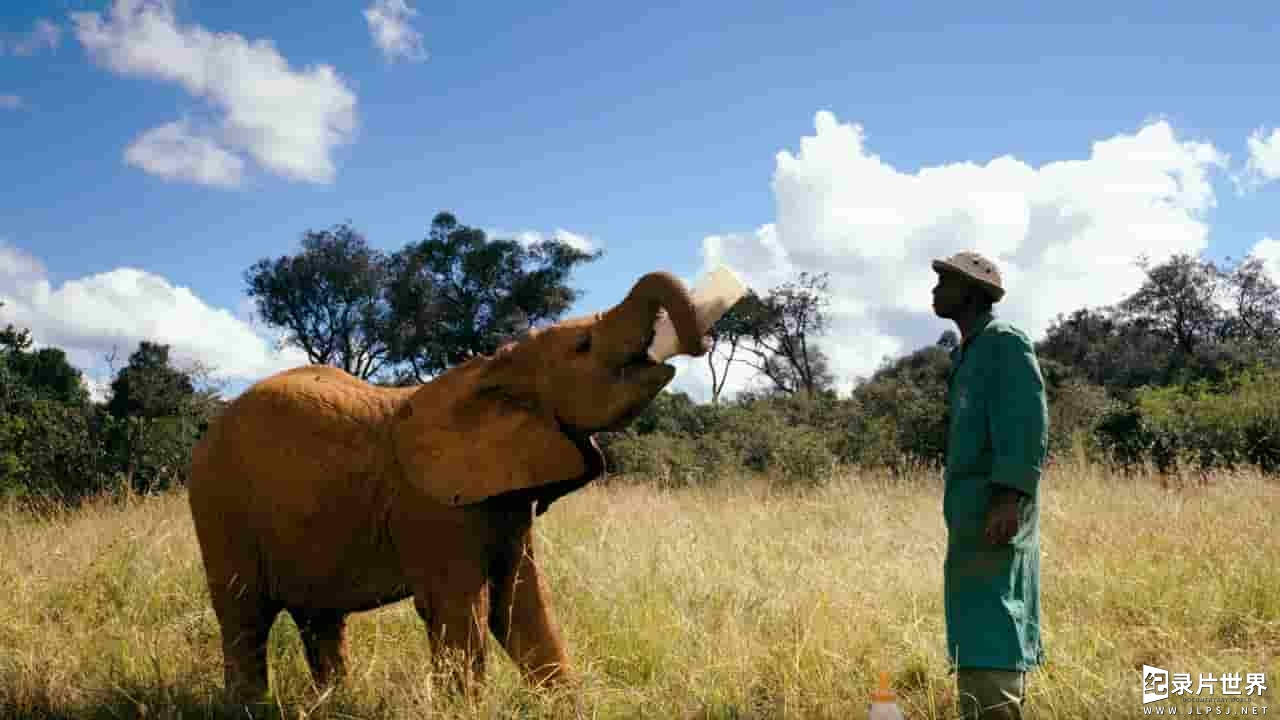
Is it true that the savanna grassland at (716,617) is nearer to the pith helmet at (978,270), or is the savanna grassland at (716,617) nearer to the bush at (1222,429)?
the pith helmet at (978,270)

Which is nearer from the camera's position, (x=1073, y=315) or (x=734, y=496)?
(x=734, y=496)

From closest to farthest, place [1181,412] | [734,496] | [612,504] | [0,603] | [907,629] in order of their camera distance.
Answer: [907,629], [0,603], [612,504], [734,496], [1181,412]

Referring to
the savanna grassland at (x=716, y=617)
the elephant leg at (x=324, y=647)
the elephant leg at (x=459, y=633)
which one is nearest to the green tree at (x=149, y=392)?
the savanna grassland at (x=716, y=617)

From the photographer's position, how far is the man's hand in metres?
3.35

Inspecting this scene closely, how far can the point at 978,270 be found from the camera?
370 cm

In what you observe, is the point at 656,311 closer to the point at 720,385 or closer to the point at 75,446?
the point at 75,446

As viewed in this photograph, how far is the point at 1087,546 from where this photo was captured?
7.86 m

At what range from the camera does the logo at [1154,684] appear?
14.0ft

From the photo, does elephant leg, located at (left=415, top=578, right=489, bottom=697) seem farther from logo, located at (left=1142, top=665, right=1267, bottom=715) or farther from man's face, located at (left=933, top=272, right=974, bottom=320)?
logo, located at (left=1142, top=665, right=1267, bottom=715)

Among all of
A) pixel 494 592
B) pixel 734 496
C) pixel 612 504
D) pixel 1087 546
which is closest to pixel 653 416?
pixel 734 496

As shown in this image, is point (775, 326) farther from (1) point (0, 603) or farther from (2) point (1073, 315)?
(1) point (0, 603)

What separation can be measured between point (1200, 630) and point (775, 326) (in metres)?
33.3

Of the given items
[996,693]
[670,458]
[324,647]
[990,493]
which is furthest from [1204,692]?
[670,458]

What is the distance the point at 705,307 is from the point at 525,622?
1.64 meters
